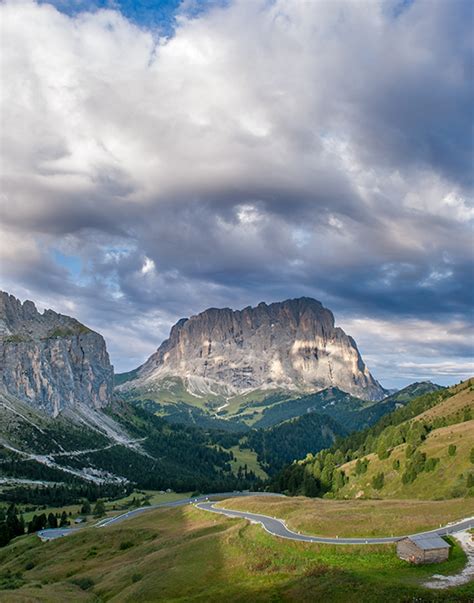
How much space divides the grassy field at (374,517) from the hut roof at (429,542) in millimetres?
8874

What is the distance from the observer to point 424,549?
56281 millimetres

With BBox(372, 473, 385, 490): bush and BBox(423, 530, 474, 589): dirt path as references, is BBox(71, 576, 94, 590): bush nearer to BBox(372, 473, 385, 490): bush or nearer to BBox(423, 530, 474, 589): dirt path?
BBox(423, 530, 474, 589): dirt path

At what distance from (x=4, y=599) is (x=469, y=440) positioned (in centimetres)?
12691

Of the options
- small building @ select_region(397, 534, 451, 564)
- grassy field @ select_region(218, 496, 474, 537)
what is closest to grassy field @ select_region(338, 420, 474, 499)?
grassy field @ select_region(218, 496, 474, 537)

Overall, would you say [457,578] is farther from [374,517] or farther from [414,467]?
[414,467]

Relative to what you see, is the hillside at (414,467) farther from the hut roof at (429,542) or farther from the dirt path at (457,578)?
the dirt path at (457,578)

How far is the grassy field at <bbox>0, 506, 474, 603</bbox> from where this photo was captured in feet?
170

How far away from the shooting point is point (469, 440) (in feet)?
471

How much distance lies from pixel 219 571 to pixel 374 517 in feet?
82.2

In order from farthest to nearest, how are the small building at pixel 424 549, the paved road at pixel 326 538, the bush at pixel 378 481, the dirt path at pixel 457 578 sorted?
the bush at pixel 378 481 < the paved road at pixel 326 538 < the small building at pixel 424 549 < the dirt path at pixel 457 578

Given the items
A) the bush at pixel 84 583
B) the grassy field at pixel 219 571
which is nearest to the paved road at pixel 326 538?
the grassy field at pixel 219 571

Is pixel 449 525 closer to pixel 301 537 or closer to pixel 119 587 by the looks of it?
pixel 301 537

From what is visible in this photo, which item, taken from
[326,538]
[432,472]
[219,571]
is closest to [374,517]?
[326,538]

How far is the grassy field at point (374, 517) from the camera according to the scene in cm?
7019
